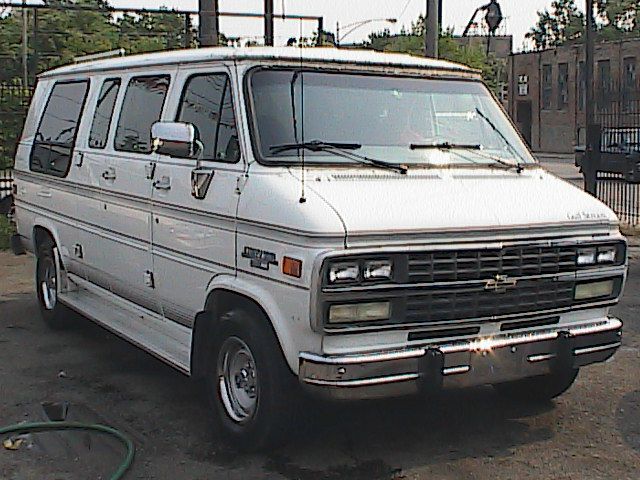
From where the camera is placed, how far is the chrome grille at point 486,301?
5.06 metres

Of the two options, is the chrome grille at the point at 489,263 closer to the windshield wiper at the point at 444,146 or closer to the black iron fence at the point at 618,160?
the windshield wiper at the point at 444,146

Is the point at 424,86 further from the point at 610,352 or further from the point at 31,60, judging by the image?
the point at 31,60

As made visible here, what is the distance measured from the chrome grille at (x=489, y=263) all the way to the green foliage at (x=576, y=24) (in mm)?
74100

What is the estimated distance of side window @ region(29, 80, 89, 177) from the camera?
26.5ft

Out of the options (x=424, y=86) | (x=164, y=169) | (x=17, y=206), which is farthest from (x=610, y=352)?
(x=17, y=206)

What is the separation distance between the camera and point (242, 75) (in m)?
5.83

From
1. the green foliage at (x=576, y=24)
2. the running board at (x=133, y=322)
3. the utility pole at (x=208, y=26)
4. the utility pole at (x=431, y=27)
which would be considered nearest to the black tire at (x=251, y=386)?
the running board at (x=133, y=322)

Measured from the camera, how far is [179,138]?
5.64m

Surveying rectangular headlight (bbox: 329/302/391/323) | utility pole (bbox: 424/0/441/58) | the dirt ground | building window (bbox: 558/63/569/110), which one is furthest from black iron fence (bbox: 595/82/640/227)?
building window (bbox: 558/63/569/110)

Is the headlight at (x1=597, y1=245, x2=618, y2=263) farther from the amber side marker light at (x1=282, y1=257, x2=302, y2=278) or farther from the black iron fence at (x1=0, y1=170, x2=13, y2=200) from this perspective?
the black iron fence at (x1=0, y1=170, x2=13, y2=200)

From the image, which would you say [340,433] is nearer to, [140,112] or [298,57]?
[298,57]

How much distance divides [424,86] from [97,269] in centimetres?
291

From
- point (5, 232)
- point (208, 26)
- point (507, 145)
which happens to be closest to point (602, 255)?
point (507, 145)

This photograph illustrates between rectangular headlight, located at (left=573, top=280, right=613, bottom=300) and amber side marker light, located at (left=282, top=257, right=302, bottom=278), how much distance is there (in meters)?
1.70
